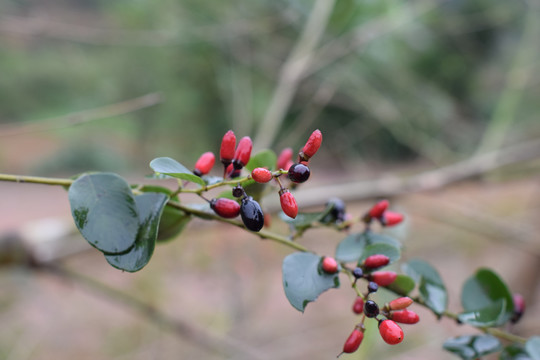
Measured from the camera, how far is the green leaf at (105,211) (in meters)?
0.31

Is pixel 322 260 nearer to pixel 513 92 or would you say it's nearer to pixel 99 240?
pixel 99 240

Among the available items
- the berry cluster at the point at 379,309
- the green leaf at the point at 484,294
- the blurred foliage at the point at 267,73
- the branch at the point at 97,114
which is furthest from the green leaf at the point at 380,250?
the blurred foliage at the point at 267,73

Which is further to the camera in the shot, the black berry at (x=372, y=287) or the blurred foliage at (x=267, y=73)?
the blurred foliage at (x=267, y=73)

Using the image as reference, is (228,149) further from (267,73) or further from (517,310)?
(267,73)

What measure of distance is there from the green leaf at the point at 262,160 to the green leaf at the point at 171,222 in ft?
0.24

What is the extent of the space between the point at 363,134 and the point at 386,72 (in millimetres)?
728

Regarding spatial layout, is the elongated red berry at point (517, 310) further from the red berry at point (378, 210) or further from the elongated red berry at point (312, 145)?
the elongated red berry at point (312, 145)

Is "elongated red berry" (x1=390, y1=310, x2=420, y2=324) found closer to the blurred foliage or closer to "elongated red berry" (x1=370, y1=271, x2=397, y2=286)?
"elongated red berry" (x1=370, y1=271, x2=397, y2=286)

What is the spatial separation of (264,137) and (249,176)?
1.50 m

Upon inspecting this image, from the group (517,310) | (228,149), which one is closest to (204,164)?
(228,149)

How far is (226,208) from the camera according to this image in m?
0.33

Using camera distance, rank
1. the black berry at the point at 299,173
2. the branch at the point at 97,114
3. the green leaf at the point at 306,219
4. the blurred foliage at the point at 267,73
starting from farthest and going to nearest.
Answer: the blurred foliage at the point at 267,73 < the branch at the point at 97,114 < the green leaf at the point at 306,219 < the black berry at the point at 299,173

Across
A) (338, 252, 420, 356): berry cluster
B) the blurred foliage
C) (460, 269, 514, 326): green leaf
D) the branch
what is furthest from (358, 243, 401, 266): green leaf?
the blurred foliage

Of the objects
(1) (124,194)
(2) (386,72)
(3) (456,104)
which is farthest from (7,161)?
(1) (124,194)
